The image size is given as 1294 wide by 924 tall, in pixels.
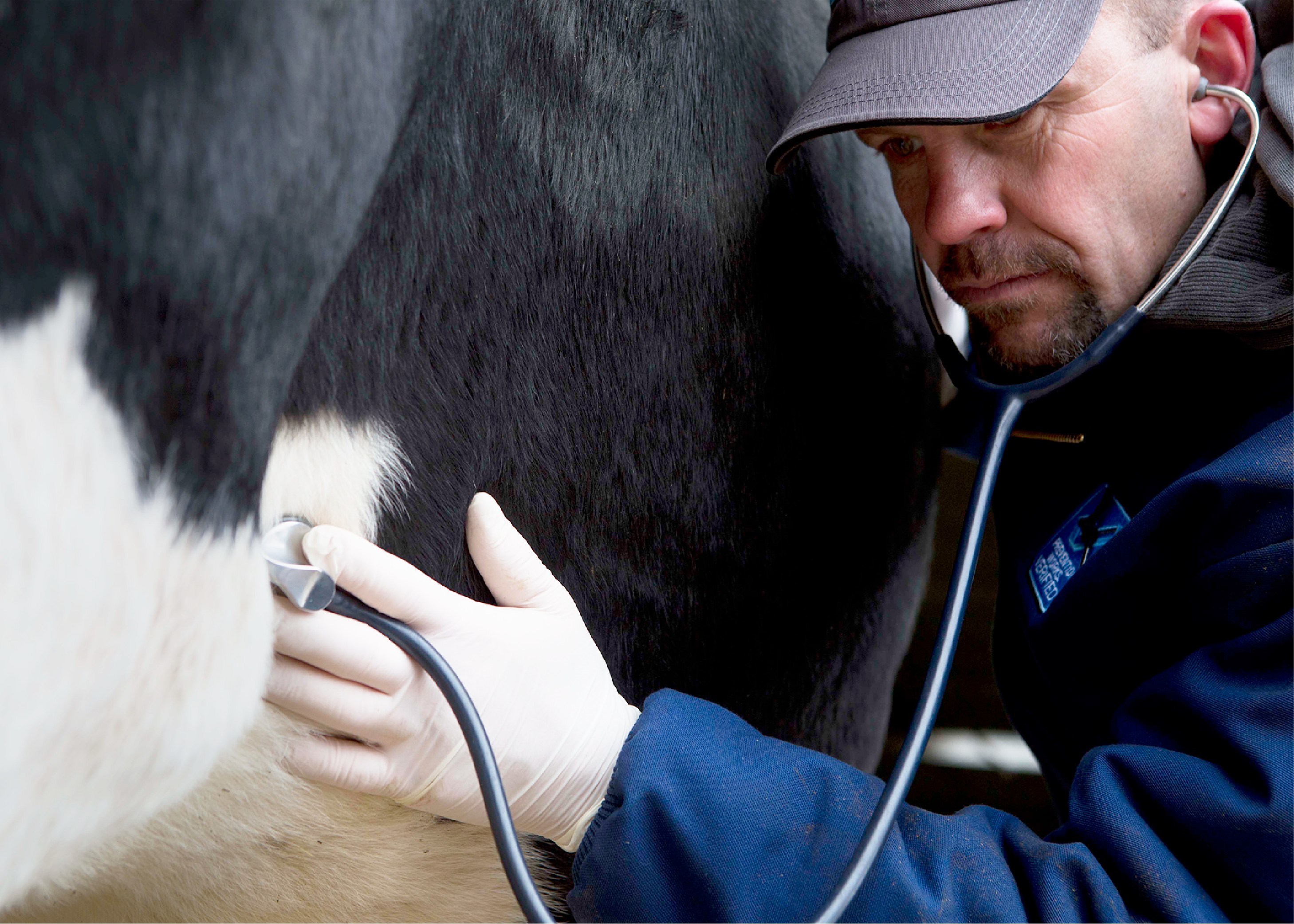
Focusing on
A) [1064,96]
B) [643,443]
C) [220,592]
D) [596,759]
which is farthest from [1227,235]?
[220,592]

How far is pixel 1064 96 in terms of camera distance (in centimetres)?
78

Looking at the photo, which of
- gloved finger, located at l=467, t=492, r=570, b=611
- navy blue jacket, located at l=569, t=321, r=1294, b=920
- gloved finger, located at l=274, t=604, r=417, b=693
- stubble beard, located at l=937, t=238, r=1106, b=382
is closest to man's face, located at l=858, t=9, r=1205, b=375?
stubble beard, located at l=937, t=238, r=1106, b=382

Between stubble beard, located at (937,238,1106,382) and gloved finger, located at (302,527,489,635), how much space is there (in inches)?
19.4

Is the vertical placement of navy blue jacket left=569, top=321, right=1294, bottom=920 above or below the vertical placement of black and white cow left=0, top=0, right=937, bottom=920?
below

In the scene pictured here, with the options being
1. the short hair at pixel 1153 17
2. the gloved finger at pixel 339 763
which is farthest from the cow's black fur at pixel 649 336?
the short hair at pixel 1153 17

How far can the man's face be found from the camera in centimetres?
79

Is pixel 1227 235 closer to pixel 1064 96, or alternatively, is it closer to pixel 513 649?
pixel 1064 96

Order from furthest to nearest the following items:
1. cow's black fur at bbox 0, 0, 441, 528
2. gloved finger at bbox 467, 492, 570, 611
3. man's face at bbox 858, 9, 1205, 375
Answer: man's face at bbox 858, 9, 1205, 375
gloved finger at bbox 467, 492, 570, 611
cow's black fur at bbox 0, 0, 441, 528

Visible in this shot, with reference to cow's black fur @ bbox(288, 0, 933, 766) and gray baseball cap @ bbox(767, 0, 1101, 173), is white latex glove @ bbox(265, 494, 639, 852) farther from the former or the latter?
gray baseball cap @ bbox(767, 0, 1101, 173)

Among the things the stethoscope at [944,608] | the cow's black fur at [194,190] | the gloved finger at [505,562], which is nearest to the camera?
the cow's black fur at [194,190]

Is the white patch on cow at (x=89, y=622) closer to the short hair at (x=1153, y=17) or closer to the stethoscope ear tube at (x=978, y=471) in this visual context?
the stethoscope ear tube at (x=978, y=471)

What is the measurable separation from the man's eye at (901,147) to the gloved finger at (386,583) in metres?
0.51

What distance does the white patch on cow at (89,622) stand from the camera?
1.28 ft

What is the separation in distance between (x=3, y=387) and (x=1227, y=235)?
0.73 m
